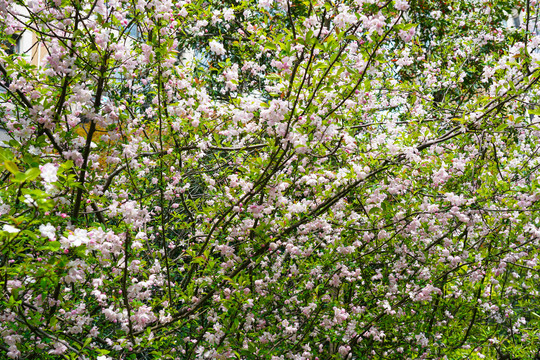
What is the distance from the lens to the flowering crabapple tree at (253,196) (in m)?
2.49

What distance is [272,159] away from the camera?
274cm

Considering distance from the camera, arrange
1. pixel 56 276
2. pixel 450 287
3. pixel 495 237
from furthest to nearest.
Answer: pixel 450 287, pixel 495 237, pixel 56 276

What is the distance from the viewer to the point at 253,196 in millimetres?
3373

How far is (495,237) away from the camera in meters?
4.01

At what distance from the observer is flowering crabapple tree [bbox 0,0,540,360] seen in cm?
249

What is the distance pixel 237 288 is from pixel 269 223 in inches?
20.3

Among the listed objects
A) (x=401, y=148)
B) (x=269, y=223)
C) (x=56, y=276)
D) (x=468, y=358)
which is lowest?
(x=56, y=276)

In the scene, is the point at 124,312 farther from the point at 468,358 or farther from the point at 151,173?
the point at 468,358

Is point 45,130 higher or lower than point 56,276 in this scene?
higher

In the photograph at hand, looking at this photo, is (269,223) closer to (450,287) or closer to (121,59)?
(121,59)

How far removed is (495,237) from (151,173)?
327 centimetres

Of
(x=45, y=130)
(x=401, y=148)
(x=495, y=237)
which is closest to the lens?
(x=45, y=130)

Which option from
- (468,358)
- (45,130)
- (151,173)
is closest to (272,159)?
(45,130)

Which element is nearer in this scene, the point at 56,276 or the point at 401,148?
the point at 56,276
